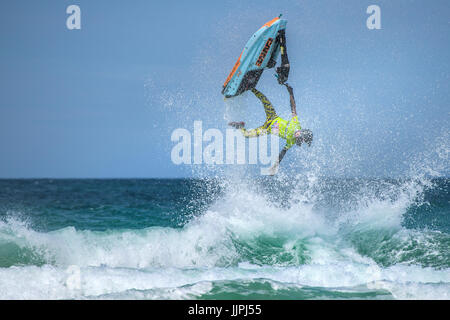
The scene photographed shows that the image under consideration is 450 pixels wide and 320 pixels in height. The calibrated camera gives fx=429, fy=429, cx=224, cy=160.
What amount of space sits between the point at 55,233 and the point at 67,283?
3452 millimetres

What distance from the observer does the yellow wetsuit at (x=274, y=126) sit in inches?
310

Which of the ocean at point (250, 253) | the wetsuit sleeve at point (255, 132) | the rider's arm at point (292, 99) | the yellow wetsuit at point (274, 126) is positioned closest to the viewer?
the ocean at point (250, 253)

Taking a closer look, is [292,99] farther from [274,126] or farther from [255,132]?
[255,132]

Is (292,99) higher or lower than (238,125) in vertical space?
higher

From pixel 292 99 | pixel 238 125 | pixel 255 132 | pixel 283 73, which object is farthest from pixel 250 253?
pixel 283 73

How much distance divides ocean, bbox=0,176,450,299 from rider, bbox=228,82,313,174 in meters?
1.87

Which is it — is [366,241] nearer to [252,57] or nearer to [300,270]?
[300,270]

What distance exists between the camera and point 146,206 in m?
17.9

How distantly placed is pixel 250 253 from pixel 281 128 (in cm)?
250

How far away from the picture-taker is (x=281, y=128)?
795 cm

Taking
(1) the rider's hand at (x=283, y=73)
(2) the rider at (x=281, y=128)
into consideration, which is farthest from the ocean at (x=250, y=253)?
(1) the rider's hand at (x=283, y=73)

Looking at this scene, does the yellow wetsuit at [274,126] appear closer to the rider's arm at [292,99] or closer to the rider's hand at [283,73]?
the rider's arm at [292,99]
